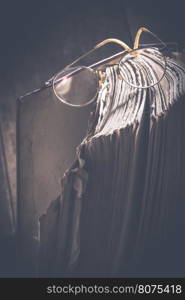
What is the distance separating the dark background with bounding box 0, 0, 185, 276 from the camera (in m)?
2.09

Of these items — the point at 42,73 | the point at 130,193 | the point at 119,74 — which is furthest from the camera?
the point at 42,73

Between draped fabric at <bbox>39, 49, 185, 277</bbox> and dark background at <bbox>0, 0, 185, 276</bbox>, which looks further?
dark background at <bbox>0, 0, 185, 276</bbox>

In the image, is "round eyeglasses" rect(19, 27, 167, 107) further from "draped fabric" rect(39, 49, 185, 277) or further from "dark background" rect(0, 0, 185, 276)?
"dark background" rect(0, 0, 185, 276)

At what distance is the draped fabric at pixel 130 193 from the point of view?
1528 millimetres

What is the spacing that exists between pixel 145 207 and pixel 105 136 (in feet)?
0.81

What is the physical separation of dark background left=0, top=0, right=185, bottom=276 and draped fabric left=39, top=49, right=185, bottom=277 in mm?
385

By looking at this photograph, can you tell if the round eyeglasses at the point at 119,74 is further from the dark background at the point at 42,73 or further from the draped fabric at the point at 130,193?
the dark background at the point at 42,73

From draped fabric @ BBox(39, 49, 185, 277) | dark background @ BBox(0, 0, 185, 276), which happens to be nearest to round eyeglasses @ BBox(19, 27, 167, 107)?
draped fabric @ BBox(39, 49, 185, 277)

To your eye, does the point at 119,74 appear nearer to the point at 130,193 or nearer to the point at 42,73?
the point at 130,193

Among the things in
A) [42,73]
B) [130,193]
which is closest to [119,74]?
[130,193]

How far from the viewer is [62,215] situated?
1.66 metres

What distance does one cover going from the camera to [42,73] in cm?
234

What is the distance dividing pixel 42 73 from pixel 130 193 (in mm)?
982

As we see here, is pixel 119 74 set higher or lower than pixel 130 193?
higher
